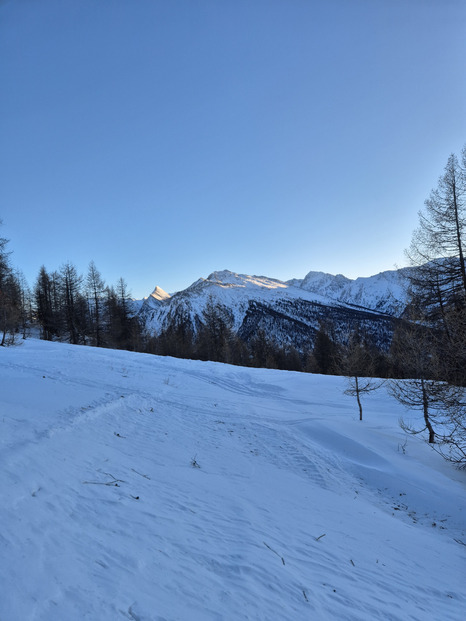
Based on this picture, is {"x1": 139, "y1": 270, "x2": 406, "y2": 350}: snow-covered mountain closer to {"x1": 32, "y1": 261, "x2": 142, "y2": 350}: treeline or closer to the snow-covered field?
{"x1": 32, "y1": 261, "x2": 142, "y2": 350}: treeline

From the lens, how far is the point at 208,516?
12.6ft

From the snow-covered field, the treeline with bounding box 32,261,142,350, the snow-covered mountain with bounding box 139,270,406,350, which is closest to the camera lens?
the snow-covered field

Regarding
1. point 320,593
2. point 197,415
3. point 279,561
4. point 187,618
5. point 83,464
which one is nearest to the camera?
point 187,618

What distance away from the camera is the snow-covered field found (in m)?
2.41

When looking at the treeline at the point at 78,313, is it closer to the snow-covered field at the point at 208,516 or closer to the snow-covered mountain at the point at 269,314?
the snow-covered field at the point at 208,516

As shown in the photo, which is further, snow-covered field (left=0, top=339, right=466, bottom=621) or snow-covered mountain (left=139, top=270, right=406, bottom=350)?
snow-covered mountain (left=139, top=270, right=406, bottom=350)

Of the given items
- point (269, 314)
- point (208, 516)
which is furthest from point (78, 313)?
point (269, 314)

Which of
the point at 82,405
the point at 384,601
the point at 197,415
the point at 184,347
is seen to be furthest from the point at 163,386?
the point at 184,347

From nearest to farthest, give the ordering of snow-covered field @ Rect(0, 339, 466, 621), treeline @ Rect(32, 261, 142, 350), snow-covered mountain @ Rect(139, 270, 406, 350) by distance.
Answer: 1. snow-covered field @ Rect(0, 339, 466, 621)
2. treeline @ Rect(32, 261, 142, 350)
3. snow-covered mountain @ Rect(139, 270, 406, 350)

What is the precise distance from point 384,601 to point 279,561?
1153mm

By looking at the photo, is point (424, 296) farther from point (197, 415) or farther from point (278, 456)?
point (197, 415)

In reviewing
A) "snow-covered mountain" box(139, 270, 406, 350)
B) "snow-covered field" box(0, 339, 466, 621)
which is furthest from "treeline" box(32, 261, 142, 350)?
"snow-covered mountain" box(139, 270, 406, 350)

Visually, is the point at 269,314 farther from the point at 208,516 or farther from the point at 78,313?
the point at 208,516

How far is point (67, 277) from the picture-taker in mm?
36094
